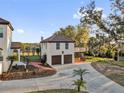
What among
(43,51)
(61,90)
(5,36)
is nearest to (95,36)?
(61,90)

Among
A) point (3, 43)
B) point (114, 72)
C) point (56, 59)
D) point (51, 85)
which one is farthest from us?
point (56, 59)

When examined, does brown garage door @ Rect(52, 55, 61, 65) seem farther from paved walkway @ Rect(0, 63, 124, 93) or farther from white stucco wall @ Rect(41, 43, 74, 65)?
paved walkway @ Rect(0, 63, 124, 93)

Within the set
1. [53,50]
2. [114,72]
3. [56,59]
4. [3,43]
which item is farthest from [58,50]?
[3,43]

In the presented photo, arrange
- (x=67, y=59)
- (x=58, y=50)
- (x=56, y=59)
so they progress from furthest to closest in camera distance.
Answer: (x=67, y=59) < (x=58, y=50) < (x=56, y=59)

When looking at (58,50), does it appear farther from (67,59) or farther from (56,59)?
(67,59)

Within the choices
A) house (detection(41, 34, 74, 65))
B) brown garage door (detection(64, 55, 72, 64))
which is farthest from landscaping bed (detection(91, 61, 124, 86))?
house (detection(41, 34, 74, 65))

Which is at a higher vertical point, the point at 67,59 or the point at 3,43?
the point at 3,43

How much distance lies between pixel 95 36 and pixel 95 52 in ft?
5.87

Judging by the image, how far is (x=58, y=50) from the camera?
1768 inches

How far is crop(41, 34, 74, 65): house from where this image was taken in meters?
43.9

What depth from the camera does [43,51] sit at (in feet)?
157

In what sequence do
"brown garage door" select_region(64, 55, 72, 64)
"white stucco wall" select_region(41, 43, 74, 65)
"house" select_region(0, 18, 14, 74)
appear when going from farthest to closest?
"brown garage door" select_region(64, 55, 72, 64), "white stucco wall" select_region(41, 43, 74, 65), "house" select_region(0, 18, 14, 74)

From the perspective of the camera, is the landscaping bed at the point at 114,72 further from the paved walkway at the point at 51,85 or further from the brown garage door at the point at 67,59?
the brown garage door at the point at 67,59

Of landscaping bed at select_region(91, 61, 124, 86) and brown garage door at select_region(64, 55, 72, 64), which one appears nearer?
landscaping bed at select_region(91, 61, 124, 86)
